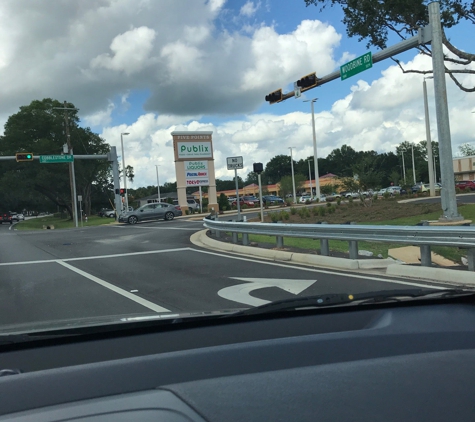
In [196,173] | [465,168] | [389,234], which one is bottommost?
[389,234]

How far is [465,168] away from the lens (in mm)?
94812

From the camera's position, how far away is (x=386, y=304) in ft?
9.46

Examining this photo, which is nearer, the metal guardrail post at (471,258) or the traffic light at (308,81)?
the metal guardrail post at (471,258)

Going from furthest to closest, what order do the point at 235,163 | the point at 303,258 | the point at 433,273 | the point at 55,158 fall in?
the point at 55,158 < the point at 235,163 < the point at 303,258 < the point at 433,273

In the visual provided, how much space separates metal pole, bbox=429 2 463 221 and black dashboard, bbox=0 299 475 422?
1342 centimetres

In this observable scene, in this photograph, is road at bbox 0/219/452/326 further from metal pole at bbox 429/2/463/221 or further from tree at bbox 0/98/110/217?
tree at bbox 0/98/110/217

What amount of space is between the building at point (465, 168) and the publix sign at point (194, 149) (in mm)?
62256

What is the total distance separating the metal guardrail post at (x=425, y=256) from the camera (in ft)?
29.5

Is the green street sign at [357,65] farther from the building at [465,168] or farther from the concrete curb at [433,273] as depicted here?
the building at [465,168]

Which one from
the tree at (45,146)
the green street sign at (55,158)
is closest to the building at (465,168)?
the tree at (45,146)

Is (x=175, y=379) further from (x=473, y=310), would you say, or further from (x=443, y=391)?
(x=473, y=310)

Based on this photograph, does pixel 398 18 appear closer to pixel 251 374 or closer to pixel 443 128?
pixel 443 128

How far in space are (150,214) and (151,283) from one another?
27069 mm

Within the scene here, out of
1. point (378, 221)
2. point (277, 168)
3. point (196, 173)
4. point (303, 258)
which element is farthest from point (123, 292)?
point (277, 168)
